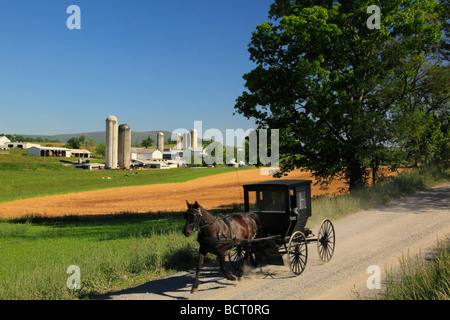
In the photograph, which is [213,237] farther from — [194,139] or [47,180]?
[194,139]

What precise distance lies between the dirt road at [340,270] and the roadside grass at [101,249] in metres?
0.99

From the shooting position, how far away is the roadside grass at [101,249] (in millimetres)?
9359

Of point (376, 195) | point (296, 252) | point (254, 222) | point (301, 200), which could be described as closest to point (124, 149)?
point (376, 195)

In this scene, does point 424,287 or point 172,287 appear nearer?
point 424,287

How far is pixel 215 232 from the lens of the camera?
845cm

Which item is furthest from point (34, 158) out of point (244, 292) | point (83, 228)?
point (244, 292)

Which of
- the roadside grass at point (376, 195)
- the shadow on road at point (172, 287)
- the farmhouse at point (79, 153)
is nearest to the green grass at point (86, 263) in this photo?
the shadow on road at point (172, 287)

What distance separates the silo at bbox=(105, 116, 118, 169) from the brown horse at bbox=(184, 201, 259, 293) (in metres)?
97.7

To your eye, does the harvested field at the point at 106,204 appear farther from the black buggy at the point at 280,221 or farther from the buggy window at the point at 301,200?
the black buggy at the point at 280,221

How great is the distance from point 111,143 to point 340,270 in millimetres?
100295

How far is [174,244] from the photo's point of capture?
12320 millimetres

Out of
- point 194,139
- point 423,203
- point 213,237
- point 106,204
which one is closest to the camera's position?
point 213,237

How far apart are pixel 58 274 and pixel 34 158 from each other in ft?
334

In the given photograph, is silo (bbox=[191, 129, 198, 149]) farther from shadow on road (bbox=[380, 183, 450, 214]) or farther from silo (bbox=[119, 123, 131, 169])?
shadow on road (bbox=[380, 183, 450, 214])
